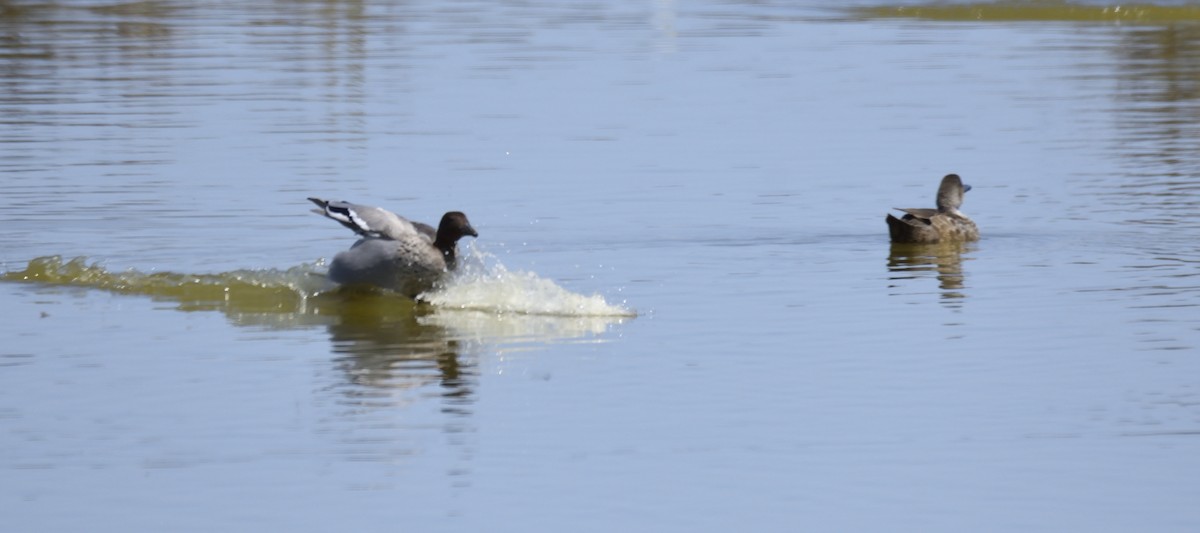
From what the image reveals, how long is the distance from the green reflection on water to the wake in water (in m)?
25.6

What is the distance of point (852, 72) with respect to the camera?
29.4 metres

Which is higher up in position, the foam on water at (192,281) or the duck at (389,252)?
the duck at (389,252)

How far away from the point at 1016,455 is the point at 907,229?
23.8ft

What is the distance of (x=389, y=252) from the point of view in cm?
1419

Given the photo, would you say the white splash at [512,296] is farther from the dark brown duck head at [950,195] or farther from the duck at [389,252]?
the dark brown duck head at [950,195]

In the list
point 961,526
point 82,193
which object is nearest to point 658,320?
point 961,526

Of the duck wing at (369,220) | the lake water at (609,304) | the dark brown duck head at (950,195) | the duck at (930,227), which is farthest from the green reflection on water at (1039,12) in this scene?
the duck wing at (369,220)

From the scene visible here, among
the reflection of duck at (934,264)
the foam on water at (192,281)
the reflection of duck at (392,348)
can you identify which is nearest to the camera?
the reflection of duck at (392,348)

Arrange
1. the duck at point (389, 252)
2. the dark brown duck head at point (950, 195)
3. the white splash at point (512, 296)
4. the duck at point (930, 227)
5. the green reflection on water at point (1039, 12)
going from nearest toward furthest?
1. the white splash at point (512, 296)
2. the duck at point (389, 252)
3. the duck at point (930, 227)
4. the dark brown duck head at point (950, 195)
5. the green reflection on water at point (1039, 12)

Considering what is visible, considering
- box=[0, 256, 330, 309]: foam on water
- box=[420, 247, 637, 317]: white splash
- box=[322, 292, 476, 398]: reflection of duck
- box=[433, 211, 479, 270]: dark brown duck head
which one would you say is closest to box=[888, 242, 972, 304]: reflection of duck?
box=[420, 247, 637, 317]: white splash

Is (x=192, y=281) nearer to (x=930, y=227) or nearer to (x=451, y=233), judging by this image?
(x=451, y=233)

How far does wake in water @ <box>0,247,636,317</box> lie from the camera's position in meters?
14.1

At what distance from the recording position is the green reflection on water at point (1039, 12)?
3972 centimetres

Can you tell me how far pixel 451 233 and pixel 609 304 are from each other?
112 cm
